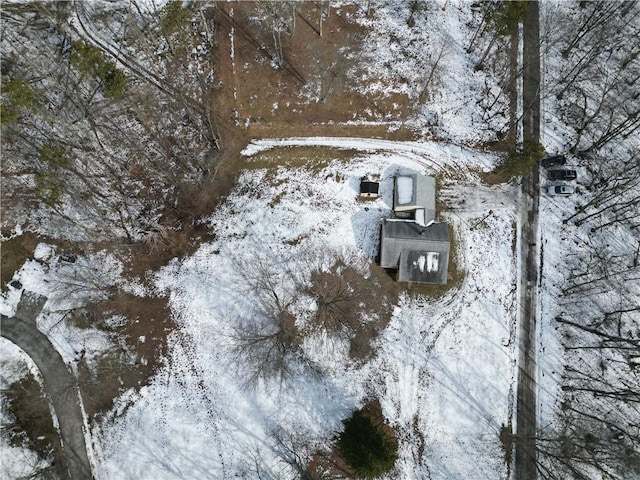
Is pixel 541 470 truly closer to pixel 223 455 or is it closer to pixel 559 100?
pixel 223 455

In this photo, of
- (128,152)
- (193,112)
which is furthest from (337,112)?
(128,152)

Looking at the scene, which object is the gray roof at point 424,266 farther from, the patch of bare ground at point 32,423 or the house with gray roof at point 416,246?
the patch of bare ground at point 32,423

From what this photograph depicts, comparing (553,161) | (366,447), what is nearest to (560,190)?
(553,161)

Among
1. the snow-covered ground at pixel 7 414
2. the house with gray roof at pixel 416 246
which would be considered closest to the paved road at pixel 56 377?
the snow-covered ground at pixel 7 414

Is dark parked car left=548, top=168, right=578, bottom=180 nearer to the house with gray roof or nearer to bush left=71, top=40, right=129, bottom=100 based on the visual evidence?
the house with gray roof

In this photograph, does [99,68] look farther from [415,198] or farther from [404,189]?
[415,198]

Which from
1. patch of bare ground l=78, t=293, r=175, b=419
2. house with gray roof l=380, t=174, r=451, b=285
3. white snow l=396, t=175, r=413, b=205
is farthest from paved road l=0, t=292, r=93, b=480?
white snow l=396, t=175, r=413, b=205

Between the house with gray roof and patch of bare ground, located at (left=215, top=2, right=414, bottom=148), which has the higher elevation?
patch of bare ground, located at (left=215, top=2, right=414, bottom=148)
